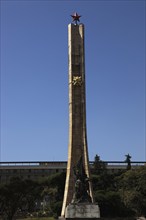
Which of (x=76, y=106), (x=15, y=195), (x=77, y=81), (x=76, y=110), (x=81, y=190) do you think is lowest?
(x=15, y=195)

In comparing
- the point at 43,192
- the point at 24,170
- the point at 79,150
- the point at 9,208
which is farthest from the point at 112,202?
the point at 24,170

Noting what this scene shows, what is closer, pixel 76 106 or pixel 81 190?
pixel 81 190

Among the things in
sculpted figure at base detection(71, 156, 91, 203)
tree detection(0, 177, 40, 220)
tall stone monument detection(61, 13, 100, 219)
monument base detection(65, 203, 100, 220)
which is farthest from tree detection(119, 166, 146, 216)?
monument base detection(65, 203, 100, 220)

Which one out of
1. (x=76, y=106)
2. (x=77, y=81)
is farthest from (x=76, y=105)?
(x=77, y=81)

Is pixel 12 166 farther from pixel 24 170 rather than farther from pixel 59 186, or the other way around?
pixel 59 186

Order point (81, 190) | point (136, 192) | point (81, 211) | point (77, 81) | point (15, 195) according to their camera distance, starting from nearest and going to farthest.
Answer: point (81, 211) < point (81, 190) < point (77, 81) < point (136, 192) < point (15, 195)

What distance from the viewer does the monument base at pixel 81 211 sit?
73.8 feet

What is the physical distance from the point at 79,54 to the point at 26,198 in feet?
76.8

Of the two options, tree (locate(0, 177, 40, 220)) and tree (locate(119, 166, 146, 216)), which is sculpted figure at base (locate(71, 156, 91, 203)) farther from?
tree (locate(0, 177, 40, 220))

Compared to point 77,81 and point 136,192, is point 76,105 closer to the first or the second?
point 77,81

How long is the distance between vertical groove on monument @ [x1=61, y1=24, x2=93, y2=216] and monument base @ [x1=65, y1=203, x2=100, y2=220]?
753cm

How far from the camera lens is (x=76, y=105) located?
33.3m

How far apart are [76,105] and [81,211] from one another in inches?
481

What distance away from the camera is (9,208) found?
161 ft
